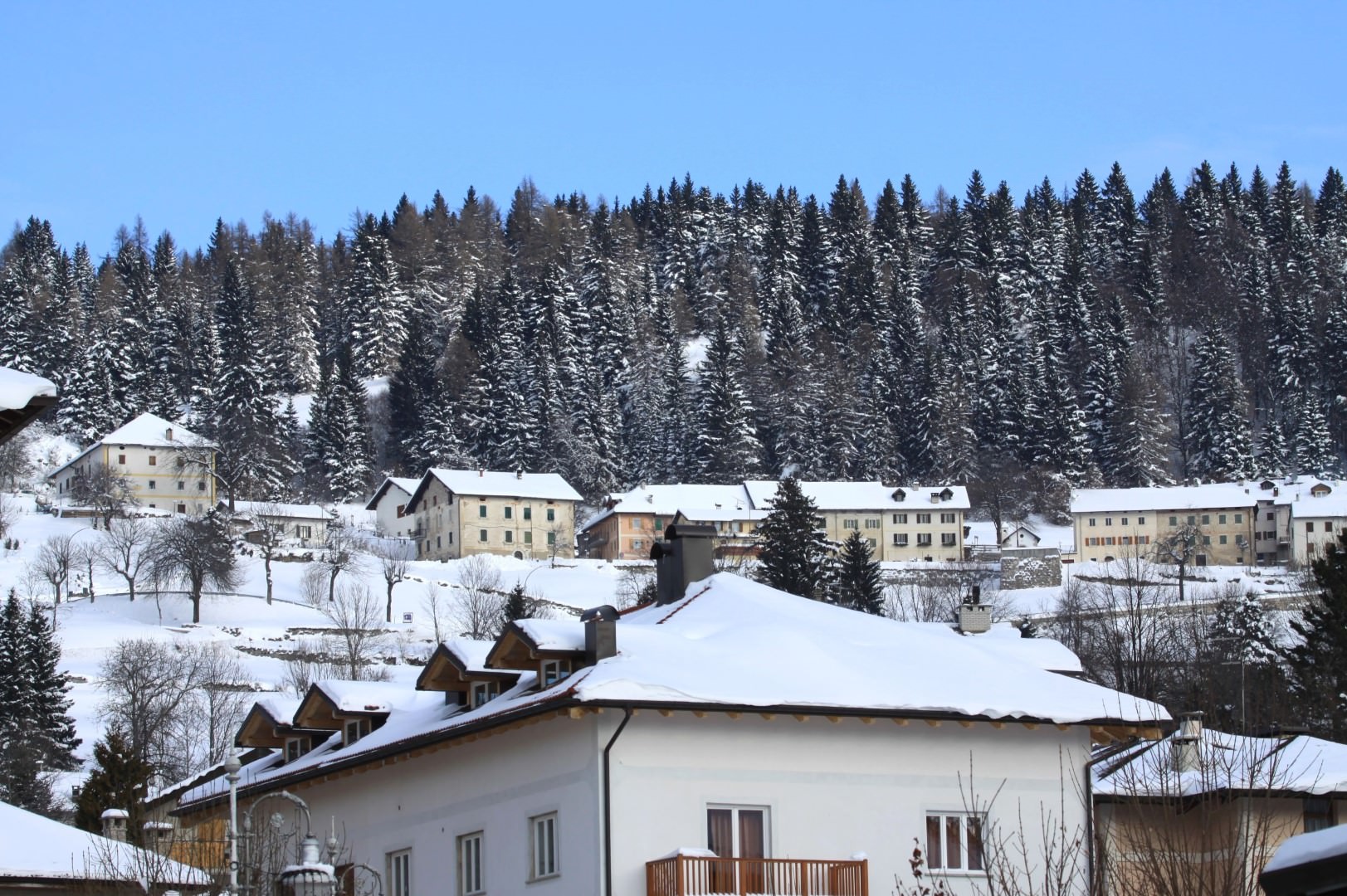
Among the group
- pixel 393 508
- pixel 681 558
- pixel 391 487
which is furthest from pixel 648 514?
pixel 681 558

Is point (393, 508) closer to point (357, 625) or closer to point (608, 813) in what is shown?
point (357, 625)

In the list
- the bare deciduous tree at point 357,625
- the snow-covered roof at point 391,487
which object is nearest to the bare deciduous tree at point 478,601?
the bare deciduous tree at point 357,625

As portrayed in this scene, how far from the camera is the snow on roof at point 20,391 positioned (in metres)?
9.85

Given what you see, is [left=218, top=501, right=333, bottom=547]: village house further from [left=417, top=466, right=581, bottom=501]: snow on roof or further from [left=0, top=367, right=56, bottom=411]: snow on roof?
[left=0, top=367, right=56, bottom=411]: snow on roof

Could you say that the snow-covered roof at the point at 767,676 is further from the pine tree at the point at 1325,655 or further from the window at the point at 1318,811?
the pine tree at the point at 1325,655

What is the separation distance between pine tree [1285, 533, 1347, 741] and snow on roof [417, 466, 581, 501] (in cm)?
8993

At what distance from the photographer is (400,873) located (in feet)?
88.1

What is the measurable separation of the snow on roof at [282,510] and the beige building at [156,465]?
5469 millimetres

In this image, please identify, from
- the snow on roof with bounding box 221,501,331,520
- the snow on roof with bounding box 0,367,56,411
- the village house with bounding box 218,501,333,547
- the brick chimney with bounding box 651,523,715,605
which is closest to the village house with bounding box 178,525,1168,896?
the brick chimney with bounding box 651,523,715,605

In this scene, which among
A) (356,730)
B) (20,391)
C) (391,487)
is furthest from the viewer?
(391,487)

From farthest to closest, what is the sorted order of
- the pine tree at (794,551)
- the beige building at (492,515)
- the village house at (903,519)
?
the village house at (903,519), the beige building at (492,515), the pine tree at (794,551)

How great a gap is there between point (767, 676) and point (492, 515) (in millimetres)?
114996

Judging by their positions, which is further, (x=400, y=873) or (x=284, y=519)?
(x=284, y=519)

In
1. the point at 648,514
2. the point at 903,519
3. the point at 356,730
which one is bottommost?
the point at 356,730
